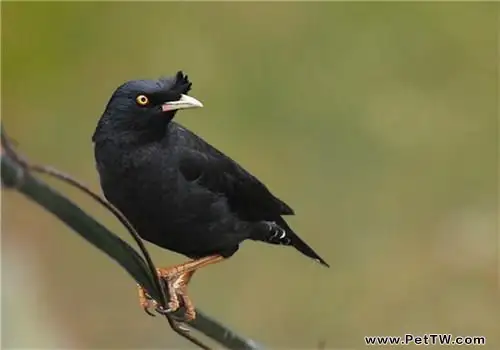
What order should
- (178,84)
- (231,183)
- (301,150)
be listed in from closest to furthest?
(178,84)
(231,183)
(301,150)

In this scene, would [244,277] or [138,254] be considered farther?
[244,277]

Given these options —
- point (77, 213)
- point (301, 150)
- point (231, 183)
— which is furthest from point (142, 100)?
point (301, 150)

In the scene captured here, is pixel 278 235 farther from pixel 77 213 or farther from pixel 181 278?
pixel 77 213

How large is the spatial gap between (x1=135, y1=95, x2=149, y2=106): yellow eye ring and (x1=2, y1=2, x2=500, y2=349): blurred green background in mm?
502

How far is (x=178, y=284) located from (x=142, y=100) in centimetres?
23

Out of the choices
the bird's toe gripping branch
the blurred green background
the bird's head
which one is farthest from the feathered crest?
the blurred green background

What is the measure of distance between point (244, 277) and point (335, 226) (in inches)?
9.5

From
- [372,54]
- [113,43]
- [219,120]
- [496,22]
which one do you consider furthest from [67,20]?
[496,22]

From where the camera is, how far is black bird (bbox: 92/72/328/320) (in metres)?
0.91

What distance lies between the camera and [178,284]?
3.29 ft

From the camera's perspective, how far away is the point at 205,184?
100 centimetres

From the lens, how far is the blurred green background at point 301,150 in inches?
65.0

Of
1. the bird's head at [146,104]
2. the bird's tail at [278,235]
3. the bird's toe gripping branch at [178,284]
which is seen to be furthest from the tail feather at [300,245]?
the bird's head at [146,104]

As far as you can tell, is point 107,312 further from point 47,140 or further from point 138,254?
point 138,254
